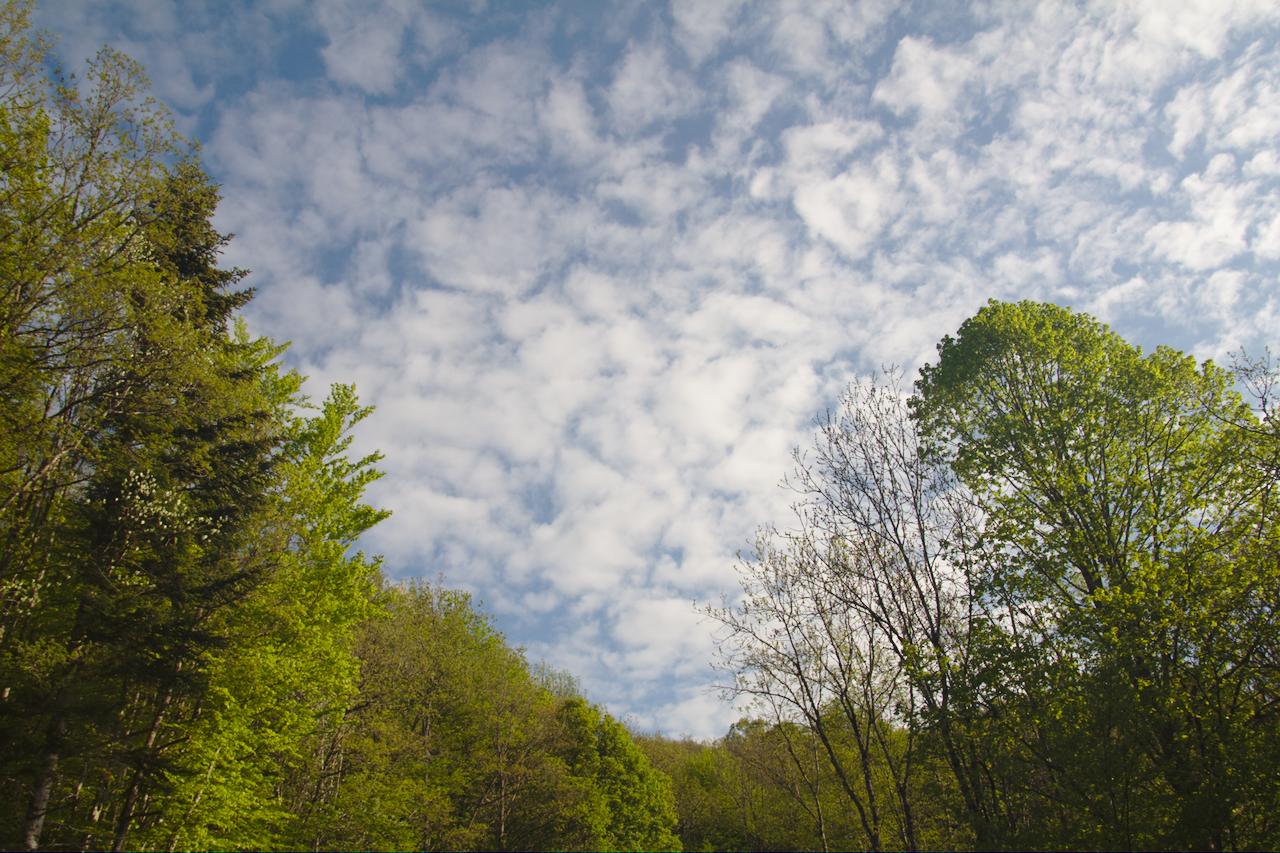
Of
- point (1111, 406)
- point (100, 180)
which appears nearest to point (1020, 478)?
point (1111, 406)

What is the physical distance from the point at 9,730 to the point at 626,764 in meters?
32.3

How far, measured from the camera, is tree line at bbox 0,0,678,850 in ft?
32.1

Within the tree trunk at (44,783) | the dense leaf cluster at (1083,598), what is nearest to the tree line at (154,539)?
the tree trunk at (44,783)

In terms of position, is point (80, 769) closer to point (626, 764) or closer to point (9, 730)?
point (9, 730)

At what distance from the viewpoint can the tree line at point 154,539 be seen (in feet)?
32.1

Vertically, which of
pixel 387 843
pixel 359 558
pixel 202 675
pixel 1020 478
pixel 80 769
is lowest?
pixel 387 843

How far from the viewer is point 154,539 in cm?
1234

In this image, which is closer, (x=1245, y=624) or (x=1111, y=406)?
(x=1245, y=624)

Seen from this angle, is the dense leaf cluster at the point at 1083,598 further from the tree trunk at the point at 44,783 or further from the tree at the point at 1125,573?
the tree trunk at the point at 44,783

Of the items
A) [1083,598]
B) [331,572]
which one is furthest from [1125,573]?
[331,572]

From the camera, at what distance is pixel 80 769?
12.7 meters

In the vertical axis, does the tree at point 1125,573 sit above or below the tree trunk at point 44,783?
above

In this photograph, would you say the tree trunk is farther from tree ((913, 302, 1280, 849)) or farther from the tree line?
tree ((913, 302, 1280, 849))

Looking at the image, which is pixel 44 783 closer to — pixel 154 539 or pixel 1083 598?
pixel 154 539
